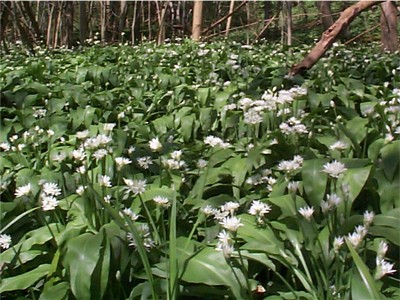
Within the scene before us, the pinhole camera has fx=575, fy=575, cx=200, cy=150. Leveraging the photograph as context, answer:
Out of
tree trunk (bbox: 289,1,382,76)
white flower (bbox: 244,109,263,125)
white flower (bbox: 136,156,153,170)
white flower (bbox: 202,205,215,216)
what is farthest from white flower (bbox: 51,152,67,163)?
tree trunk (bbox: 289,1,382,76)

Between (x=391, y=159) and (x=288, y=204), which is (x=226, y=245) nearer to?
(x=288, y=204)

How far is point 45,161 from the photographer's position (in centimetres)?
243

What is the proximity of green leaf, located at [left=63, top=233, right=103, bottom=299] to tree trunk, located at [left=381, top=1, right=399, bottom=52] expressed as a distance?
5.27 meters

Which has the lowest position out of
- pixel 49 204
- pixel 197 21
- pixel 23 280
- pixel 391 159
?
pixel 23 280

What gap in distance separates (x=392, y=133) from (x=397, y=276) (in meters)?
0.85

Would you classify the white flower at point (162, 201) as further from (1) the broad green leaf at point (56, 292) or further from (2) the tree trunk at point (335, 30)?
(2) the tree trunk at point (335, 30)

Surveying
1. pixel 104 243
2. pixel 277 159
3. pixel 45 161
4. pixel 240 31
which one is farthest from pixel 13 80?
pixel 240 31

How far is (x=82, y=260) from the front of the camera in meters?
1.37

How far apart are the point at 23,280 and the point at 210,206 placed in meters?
0.55

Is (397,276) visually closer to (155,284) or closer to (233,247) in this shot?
(233,247)

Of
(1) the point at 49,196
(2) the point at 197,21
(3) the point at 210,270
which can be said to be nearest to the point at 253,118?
(1) the point at 49,196

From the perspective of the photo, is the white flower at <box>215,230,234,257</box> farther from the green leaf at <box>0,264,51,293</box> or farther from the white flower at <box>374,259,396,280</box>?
the green leaf at <box>0,264,51,293</box>

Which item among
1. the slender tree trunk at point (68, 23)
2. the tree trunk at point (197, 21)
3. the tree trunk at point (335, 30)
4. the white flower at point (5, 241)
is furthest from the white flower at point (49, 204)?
the slender tree trunk at point (68, 23)

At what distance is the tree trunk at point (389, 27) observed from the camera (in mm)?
6164
